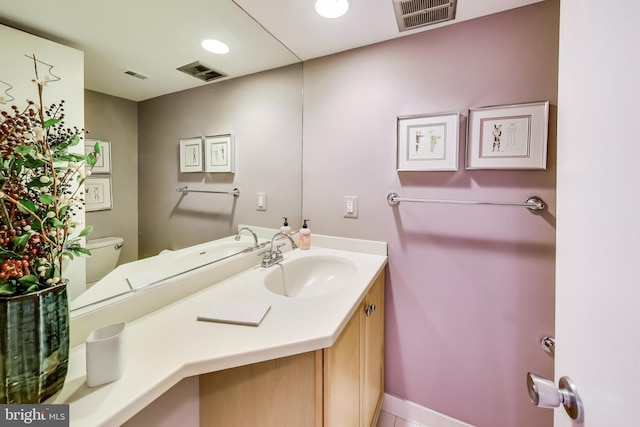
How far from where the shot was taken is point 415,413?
146 cm

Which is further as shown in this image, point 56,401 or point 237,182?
point 237,182

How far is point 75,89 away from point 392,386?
6.35 ft

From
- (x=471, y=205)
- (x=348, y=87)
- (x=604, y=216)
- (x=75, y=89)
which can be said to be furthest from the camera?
(x=348, y=87)

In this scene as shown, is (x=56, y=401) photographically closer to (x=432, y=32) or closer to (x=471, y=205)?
(x=471, y=205)

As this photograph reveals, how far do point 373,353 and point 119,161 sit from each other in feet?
4.37

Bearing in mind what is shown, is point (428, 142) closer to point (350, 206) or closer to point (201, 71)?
point (350, 206)

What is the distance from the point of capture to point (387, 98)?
1461 mm

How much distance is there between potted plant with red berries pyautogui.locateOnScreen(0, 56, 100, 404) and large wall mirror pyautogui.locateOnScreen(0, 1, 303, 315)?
214mm

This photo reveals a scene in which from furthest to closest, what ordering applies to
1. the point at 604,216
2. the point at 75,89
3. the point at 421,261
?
the point at 421,261 → the point at 75,89 → the point at 604,216

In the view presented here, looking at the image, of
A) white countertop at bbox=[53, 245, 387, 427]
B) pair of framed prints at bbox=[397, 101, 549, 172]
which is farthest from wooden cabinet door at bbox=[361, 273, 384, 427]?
pair of framed prints at bbox=[397, 101, 549, 172]

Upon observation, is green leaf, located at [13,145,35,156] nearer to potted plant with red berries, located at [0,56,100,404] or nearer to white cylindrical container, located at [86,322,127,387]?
potted plant with red berries, located at [0,56,100,404]

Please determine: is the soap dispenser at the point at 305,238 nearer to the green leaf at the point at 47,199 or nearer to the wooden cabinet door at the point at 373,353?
the wooden cabinet door at the point at 373,353

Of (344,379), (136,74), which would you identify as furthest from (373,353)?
(136,74)

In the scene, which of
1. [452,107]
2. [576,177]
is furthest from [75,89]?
[452,107]
